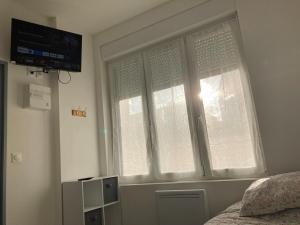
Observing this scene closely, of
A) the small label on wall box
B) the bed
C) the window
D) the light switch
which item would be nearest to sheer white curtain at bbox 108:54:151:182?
the window

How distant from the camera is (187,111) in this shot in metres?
2.88

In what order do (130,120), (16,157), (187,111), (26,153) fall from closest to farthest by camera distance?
(16,157) < (26,153) < (187,111) < (130,120)

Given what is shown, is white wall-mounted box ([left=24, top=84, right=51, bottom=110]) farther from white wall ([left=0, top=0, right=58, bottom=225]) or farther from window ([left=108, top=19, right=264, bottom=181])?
window ([left=108, top=19, right=264, bottom=181])

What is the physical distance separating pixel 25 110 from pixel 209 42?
2.10 metres

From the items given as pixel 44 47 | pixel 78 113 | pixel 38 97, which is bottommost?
pixel 78 113

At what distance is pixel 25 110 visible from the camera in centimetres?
270

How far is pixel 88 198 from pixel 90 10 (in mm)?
2215

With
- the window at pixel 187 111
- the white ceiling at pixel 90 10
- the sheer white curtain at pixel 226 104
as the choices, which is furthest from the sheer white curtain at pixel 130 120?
the sheer white curtain at pixel 226 104

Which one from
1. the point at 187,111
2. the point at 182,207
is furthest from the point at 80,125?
the point at 182,207

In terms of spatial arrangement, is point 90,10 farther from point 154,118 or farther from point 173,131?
point 173,131

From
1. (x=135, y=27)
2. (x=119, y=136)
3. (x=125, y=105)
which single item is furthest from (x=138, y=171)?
(x=135, y=27)

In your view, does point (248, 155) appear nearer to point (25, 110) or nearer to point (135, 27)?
point (135, 27)

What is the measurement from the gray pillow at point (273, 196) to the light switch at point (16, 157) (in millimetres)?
2081

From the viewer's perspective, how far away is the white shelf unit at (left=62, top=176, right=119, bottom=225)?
266 centimetres
